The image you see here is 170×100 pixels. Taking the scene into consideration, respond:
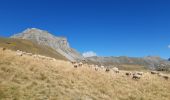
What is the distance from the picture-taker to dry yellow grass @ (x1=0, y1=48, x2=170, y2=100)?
19.8m

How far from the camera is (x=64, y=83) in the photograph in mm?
22156

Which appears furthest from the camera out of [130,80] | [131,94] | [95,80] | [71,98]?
A: [130,80]

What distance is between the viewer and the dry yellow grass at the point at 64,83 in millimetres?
19750

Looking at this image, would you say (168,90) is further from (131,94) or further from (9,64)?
(9,64)

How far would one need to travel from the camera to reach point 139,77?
28.1 m

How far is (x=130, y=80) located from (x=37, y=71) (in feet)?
29.5

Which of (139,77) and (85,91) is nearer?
(85,91)

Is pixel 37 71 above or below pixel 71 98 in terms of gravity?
above

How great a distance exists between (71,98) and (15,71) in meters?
5.58

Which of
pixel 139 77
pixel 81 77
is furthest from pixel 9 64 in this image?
pixel 139 77

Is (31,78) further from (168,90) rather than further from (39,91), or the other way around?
(168,90)

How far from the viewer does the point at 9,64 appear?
23938 mm

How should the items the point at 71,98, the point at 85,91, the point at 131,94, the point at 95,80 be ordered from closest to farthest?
the point at 71,98, the point at 85,91, the point at 131,94, the point at 95,80

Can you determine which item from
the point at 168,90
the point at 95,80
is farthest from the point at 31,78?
the point at 168,90
